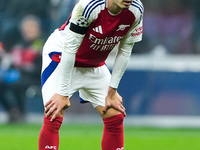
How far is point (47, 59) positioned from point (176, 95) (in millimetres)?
6558

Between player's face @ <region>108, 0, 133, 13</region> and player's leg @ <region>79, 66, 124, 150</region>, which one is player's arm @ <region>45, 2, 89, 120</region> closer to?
player's face @ <region>108, 0, 133, 13</region>

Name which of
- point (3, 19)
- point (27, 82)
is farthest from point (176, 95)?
point (3, 19)

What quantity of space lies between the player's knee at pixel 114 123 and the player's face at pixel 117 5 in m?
1.02

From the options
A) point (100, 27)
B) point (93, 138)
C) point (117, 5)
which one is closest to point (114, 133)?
point (100, 27)

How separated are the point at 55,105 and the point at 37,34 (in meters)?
6.91

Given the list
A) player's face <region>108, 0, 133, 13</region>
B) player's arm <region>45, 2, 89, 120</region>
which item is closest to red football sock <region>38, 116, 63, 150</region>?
player's arm <region>45, 2, 89, 120</region>

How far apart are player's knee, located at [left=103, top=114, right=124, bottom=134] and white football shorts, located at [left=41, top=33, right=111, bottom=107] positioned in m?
0.17

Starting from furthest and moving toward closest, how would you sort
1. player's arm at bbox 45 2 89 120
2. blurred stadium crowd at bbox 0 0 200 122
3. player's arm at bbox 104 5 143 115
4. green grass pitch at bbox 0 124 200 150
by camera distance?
blurred stadium crowd at bbox 0 0 200 122 < green grass pitch at bbox 0 124 200 150 < player's arm at bbox 104 5 143 115 < player's arm at bbox 45 2 89 120

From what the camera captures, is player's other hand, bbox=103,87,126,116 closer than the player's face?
No

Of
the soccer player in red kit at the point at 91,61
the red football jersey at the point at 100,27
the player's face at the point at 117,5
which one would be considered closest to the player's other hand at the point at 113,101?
the soccer player in red kit at the point at 91,61

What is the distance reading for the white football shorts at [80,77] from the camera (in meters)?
5.68

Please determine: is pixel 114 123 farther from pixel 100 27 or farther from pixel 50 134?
pixel 100 27

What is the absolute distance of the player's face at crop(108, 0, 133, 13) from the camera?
5.07 m

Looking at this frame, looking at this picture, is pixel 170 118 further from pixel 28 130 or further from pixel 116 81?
pixel 116 81
